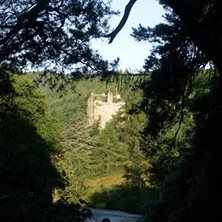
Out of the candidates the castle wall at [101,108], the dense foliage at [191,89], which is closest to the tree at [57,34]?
the dense foliage at [191,89]

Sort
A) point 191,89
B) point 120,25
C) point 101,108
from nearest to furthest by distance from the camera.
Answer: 1. point 120,25
2. point 191,89
3. point 101,108

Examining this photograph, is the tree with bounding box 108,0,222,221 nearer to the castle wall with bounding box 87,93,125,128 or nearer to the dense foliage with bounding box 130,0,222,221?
the dense foliage with bounding box 130,0,222,221

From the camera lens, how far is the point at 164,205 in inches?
549

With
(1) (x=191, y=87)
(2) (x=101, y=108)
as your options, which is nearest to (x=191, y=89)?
(1) (x=191, y=87)

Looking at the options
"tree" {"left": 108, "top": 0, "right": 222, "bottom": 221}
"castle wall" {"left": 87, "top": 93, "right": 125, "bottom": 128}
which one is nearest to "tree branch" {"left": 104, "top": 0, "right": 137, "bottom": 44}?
"tree" {"left": 108, "top": 0, "right": 222, "bottom": 221}

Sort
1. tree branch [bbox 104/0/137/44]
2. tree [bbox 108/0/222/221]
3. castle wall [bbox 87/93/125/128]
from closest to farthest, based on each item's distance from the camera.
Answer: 1. tree branch [bbox 104/0/137/44]
2. tree [bbox 108/0/222/221]
3. castle wall [bbox 87/93/125/128]

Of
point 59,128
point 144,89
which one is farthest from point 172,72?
point 59,128

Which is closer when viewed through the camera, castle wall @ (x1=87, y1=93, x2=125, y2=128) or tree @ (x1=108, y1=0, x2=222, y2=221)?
tree @ (x1=108, y1=0, x2=222, y2=221)

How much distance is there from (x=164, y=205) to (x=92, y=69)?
610 centimetres

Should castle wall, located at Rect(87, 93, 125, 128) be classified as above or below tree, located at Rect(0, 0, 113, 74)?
above

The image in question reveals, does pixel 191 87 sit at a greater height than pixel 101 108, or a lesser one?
lesser

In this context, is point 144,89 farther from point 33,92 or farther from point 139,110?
point 33,92

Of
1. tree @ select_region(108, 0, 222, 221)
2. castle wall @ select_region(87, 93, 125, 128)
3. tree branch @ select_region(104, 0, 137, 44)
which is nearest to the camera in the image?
tree branch @ select_region(104, 0, 137, 44)

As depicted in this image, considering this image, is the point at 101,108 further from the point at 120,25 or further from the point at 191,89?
the point at 120,25
